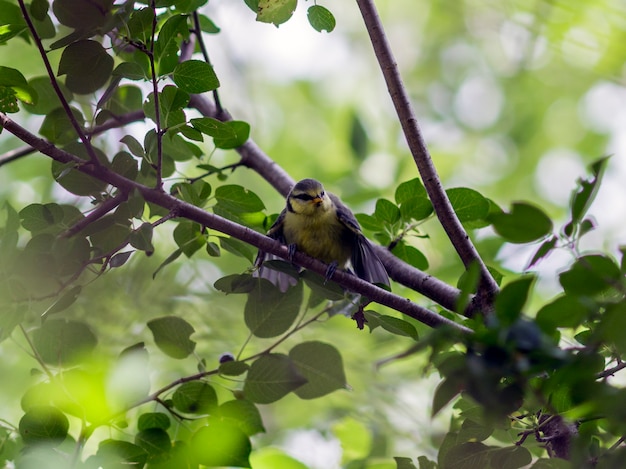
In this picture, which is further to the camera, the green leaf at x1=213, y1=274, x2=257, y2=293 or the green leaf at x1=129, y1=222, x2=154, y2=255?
the green leaf at x1=213, y1=274, x2=257, y2=293

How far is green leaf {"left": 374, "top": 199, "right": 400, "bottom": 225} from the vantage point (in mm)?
1946

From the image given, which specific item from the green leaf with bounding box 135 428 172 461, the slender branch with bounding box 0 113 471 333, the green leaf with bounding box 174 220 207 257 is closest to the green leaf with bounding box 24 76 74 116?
the slender branch with bounding box 0 113 471 333

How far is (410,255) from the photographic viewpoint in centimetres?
206

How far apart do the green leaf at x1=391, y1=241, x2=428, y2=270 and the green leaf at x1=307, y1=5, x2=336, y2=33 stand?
0.73 meters

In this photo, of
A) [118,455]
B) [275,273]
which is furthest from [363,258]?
[118,455]

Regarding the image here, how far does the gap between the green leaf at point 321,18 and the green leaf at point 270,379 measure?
877mm

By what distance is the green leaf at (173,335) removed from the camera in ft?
5.61

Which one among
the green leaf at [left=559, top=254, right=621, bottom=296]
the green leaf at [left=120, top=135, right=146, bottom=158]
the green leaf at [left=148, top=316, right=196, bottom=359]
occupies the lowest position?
the green leaf at [left=559, top=254, right=621, bottom=296]

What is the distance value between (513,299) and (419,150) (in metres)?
0.76

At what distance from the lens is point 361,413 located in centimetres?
319

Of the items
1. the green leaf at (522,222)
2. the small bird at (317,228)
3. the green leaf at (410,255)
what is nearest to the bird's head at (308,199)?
the small bird at (317,228)

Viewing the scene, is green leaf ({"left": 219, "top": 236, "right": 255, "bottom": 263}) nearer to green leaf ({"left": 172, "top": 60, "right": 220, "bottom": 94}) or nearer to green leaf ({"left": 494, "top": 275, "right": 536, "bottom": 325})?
green leaf ({"left": 172, "top": 60, "right": 220, "bottom": 94})

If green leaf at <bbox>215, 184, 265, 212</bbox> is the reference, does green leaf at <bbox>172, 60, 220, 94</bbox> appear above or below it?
above

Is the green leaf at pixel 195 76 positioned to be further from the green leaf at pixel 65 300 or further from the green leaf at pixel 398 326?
the green leaf at pixel 398 326
